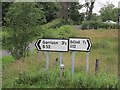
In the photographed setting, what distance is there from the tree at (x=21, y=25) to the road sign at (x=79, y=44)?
5485 millimetres

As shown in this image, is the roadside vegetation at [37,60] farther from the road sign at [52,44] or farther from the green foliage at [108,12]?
the green foliage at [108,12]

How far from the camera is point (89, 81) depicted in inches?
308

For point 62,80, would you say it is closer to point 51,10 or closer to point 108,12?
point 51,10

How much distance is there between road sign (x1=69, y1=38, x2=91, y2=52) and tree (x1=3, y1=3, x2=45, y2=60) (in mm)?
5485

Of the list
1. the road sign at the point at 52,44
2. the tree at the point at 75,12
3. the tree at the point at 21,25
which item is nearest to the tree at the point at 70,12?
the tree at the point at 75,12

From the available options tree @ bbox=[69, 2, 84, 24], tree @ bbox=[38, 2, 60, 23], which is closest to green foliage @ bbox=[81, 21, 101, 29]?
tree @ bbox=[38, 2, 60, 23]

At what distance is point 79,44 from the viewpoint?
27.7 ft

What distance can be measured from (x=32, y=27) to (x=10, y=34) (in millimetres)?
948

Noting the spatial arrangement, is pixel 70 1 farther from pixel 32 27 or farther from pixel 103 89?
pixel 103 89

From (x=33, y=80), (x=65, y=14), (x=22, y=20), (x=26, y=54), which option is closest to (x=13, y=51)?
(x=26, y=54)

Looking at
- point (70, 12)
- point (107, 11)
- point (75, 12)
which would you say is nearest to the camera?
point (70, 12)

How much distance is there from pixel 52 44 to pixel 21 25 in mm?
5338

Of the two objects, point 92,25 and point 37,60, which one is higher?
point 92,25

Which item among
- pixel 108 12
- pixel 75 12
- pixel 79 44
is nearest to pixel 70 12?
pixel 75 12
